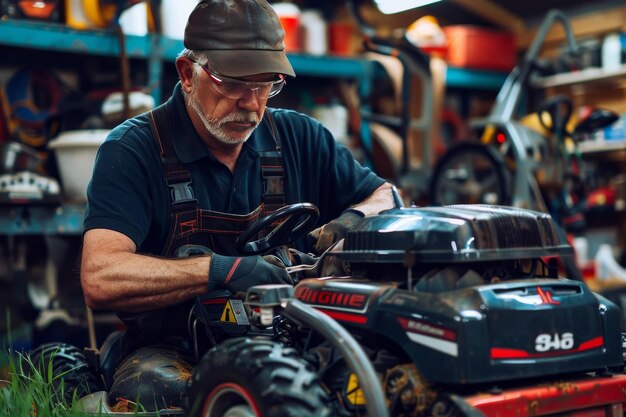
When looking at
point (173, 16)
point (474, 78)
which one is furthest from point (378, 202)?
point (474, 78)

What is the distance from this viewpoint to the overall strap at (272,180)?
251 cm

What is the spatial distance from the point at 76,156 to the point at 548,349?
3.12 metres

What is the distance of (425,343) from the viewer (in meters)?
1.65

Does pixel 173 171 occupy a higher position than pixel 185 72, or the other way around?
pixel 185 72

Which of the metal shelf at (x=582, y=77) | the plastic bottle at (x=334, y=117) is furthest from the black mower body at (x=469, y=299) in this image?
the metal shelf at (x=582, y=77)

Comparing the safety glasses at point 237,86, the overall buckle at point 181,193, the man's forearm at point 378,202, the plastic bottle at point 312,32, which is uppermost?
the plastic bottle at point 312,32

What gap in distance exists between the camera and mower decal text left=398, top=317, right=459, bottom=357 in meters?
1.62

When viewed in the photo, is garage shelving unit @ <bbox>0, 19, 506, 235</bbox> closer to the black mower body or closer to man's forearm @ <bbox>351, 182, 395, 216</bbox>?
man's forearm @ <bbox>351, 182, 395, 216</bbox>

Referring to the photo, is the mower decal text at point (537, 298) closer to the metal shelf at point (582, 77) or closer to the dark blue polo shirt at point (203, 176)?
the dark blue polo shirt at point (203, 176)

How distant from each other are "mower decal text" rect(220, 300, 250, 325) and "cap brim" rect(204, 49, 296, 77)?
601mm

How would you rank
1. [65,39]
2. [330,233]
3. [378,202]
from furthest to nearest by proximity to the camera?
[65,39] < [378,202] < [330,233]

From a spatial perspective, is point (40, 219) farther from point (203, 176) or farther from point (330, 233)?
point (330, 233)

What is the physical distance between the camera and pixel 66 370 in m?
2.50

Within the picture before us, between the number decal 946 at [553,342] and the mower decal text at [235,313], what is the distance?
26.1 inches
